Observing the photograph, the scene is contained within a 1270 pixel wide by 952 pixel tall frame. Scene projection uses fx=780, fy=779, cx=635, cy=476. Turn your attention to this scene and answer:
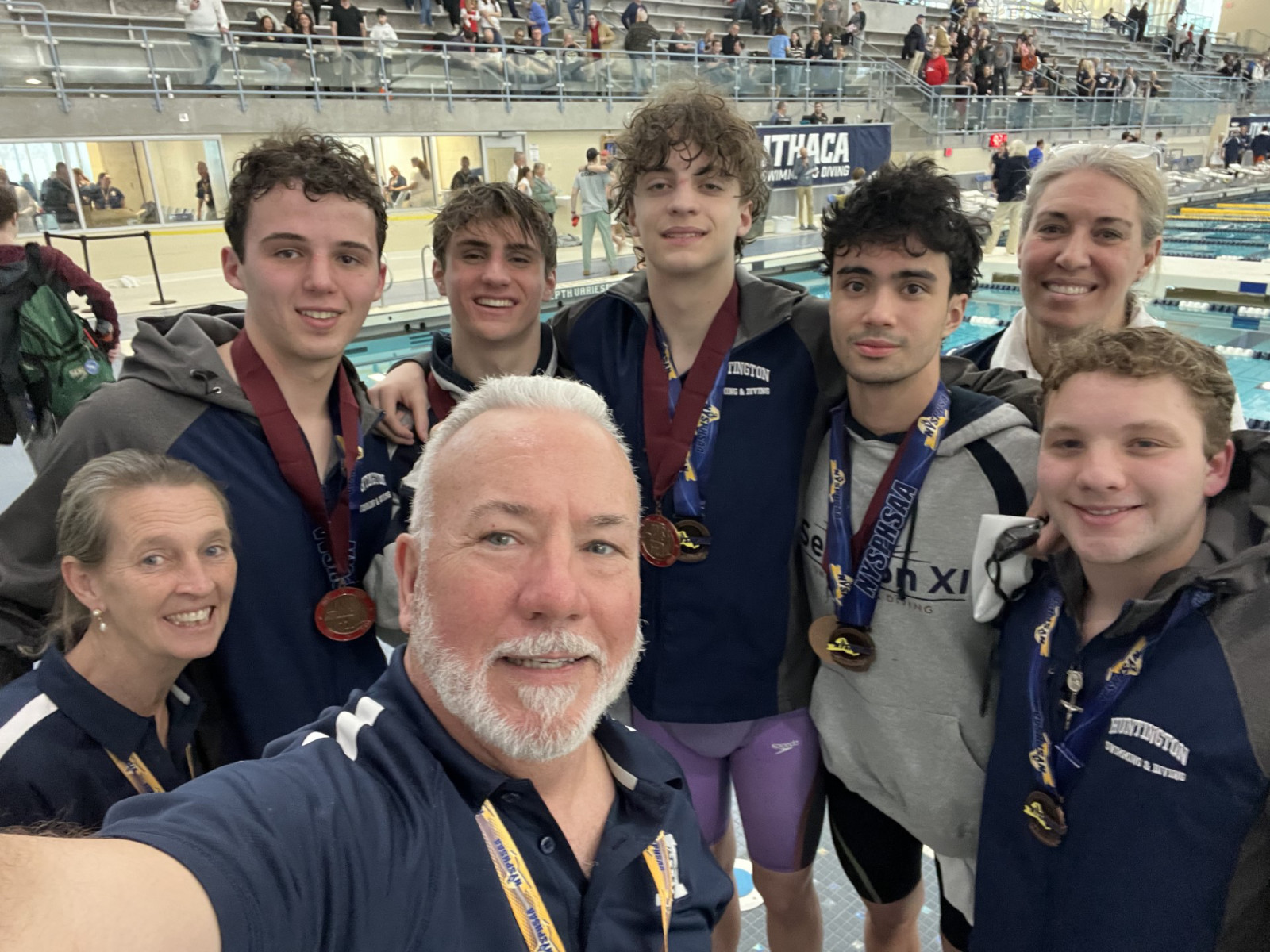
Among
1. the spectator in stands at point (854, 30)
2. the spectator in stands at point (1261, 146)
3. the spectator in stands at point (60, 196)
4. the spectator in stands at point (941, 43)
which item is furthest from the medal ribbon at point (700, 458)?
the spectator in stands at point (1261, 146)

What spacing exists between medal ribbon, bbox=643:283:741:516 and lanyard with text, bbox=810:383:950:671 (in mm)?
327

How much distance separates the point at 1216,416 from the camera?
1437mm

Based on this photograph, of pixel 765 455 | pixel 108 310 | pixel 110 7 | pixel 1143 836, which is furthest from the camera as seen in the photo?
pixel 110 7

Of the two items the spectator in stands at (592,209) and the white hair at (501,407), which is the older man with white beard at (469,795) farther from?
the spectator in stands at (592,209)

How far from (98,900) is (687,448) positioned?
150cm

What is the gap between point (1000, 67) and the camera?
66.7 ft

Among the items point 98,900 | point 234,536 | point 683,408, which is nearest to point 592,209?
point 683,408

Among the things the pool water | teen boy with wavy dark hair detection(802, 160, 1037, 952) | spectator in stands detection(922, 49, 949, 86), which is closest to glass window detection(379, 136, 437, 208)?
the pool water

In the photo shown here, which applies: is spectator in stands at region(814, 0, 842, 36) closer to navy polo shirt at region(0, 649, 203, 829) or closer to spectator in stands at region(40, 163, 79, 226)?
spectator in stands at region(40, 163, 79, 226)

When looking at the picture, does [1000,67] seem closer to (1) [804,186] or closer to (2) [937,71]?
(2) [937,71]

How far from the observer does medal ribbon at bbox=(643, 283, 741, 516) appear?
A: 2020mm

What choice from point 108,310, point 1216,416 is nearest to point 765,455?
point 1216,416

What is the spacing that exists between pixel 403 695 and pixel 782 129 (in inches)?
505

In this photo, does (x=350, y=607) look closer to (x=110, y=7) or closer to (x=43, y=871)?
(x=43, y=871)
